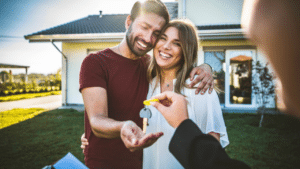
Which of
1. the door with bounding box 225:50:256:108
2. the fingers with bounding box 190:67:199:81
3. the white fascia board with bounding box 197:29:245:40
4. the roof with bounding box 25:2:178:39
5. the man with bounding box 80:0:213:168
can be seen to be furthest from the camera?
the roof with bounding box 25:2:178:39

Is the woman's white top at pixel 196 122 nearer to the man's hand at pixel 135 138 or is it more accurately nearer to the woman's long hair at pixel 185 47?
the woman's long hair at pixel 185 47

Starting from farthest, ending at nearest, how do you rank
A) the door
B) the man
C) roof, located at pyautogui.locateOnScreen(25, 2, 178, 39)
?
roof, located at pyautogui.locateOnScreen(25, 2, 178, 39)
the door
the man

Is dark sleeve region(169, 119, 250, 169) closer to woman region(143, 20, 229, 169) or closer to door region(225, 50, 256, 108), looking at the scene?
woman region(143, 20, 229, 169)

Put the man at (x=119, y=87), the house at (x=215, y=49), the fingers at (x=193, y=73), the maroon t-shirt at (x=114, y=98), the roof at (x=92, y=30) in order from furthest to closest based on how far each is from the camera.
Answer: the house at (x=215, y=49), the roof at (x=92, y=30), the fingers at (x=193, y=73), the maroon t-shirt at (x=114, y=98), the man at (x=119, y=87)

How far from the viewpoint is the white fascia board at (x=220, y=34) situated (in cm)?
725

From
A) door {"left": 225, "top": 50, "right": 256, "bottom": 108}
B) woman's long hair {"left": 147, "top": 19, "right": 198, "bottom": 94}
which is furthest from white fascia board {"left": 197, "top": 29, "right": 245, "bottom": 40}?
woman's long hair {"left": 147, "top": 19, "right": 198, "bottom": 94}

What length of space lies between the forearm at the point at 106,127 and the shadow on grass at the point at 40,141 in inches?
112

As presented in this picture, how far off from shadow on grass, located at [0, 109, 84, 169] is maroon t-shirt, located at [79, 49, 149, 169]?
2464 millimetres

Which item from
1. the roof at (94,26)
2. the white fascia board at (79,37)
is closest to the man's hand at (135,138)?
the white fascia board at (79,37)

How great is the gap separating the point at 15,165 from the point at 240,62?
915 centimetres

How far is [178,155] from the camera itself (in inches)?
32.1

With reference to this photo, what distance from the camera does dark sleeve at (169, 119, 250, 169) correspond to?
68 centimetres

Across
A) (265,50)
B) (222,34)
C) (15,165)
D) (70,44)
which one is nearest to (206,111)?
(265,50)

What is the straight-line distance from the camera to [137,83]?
1809 millimetres
